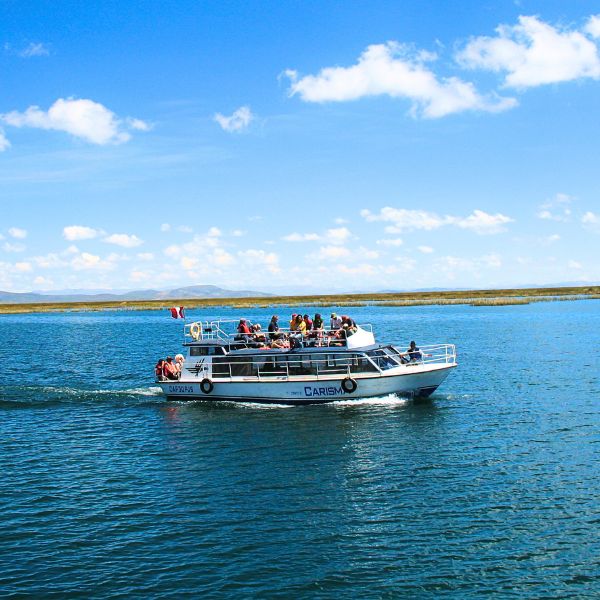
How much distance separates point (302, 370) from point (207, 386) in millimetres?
6219

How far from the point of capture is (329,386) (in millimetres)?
39031

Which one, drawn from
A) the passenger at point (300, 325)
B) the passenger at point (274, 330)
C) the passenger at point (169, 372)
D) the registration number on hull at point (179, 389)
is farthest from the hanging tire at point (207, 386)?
the passenger at point (300, 325)

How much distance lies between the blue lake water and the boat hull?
1.05 metres

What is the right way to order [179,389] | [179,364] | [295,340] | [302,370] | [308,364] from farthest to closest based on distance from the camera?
[179,364] → [179,389] → [295,340] → [302,370] → [308,364]

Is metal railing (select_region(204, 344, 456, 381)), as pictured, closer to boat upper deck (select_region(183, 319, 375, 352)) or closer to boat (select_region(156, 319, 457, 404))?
boat (select_region(156, 319, 457, 404))

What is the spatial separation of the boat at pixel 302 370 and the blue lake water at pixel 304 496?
1.24 meters

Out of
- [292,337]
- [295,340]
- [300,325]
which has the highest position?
[300,325]

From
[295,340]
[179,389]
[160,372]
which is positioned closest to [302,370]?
[295,340]

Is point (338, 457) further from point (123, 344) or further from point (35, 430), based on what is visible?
point (123, 344)

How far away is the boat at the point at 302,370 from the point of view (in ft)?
128

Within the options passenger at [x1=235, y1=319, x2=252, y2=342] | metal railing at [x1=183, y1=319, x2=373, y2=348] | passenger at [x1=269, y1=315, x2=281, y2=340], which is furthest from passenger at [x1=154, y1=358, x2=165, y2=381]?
passenger at [x1=269, y1=315, x2=281, y2=340]

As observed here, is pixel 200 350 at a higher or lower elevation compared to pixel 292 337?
lower

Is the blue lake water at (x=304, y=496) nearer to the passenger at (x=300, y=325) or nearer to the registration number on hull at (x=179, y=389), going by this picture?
the registration number on hull at (x=179, y=389)

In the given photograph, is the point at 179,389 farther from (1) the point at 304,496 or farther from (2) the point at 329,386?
(1) the point at 304,496
